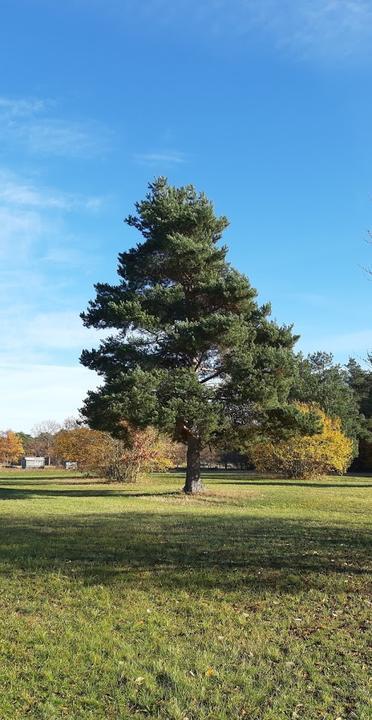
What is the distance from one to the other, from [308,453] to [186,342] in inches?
936

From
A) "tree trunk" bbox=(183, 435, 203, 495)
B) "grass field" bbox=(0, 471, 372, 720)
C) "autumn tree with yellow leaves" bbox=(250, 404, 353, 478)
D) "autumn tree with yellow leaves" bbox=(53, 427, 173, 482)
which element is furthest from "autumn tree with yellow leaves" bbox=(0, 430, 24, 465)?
"grass field" bbox=(0, 471, 372, 720)

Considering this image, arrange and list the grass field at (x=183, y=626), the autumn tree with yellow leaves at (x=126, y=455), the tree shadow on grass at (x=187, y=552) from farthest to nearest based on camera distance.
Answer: the autumn tree with yellow leaves at (x=126, y=455), the tree shadow on grass at (x=187, y=552), the grass field at (x=183, y=626)

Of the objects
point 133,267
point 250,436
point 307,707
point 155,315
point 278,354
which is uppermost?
point 133,267

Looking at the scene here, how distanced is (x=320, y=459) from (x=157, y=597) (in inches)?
1490

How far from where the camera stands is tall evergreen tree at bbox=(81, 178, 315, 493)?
2181 centimetres

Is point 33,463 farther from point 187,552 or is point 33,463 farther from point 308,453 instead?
point 187,552

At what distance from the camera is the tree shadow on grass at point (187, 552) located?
7.78 meters

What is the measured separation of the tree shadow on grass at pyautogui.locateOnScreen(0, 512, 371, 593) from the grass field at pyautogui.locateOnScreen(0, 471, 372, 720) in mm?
34

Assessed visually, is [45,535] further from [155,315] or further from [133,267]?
[133,267]

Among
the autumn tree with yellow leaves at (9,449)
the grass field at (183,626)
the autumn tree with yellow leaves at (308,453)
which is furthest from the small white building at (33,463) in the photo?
the grass field at (183,626)

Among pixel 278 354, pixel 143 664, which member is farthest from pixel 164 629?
pixel 278 354

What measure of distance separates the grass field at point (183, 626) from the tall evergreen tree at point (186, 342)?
1030 centimetres

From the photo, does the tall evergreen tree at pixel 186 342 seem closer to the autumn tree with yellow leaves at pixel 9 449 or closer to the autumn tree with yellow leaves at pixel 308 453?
the autumn tree with yellow leaves at pixel 308 453

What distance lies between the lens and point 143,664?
4.86 meters
